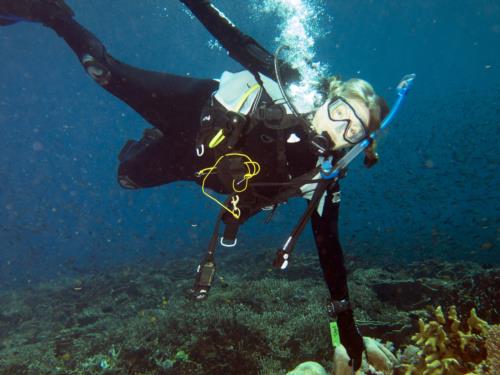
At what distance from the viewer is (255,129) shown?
12.8ft

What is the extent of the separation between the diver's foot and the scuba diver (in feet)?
0.04

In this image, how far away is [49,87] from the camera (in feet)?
191

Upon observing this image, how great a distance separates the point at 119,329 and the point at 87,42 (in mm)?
6084

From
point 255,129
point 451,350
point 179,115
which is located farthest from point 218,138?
point 451,350

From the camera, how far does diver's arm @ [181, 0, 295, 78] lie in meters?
4.03

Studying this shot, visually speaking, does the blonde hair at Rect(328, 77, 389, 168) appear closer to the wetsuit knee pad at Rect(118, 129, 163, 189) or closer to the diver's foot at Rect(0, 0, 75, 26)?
the wetsuit knee pad at Rect(118, 129, 163, 189)

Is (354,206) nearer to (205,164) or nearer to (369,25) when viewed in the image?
(369,25)

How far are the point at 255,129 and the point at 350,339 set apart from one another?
2.48 metres

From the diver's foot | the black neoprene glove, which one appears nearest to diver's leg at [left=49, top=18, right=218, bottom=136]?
the diver's foot

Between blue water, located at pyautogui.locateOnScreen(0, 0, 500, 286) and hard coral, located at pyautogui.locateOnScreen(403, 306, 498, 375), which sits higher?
blue water, located at pyautogui.locateOnScreen(0, 0, 500, 286)

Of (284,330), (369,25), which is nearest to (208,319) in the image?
(284,330)

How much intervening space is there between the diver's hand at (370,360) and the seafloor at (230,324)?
1121 millimetres

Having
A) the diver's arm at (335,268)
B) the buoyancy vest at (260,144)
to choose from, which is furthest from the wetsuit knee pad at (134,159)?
the diver's arm at (335,268)

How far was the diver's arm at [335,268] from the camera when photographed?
3635 millimetres
